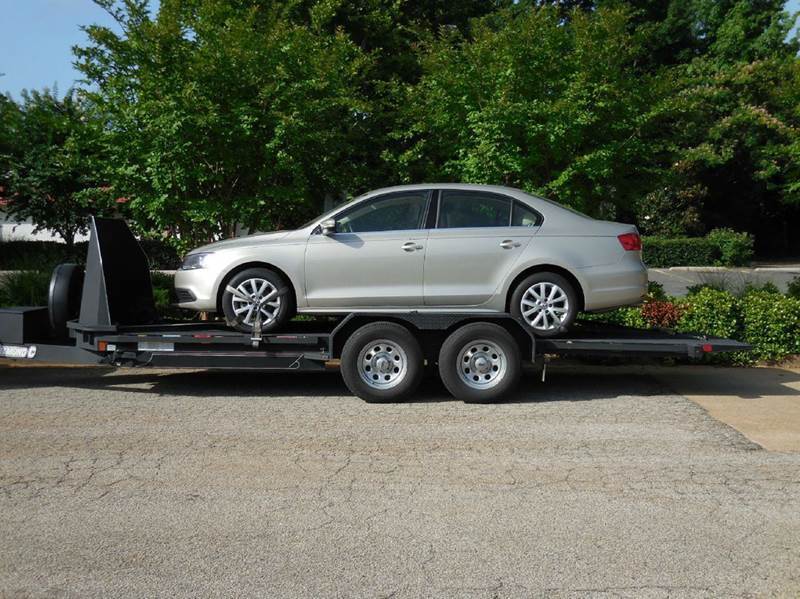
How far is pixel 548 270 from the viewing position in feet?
27.4

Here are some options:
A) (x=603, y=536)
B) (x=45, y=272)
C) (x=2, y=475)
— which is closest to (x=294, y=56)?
(x=45, y=272)

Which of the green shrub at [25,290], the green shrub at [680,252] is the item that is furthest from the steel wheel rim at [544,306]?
the green shrub at [680,252]

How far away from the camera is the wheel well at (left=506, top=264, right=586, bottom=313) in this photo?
8336 mm

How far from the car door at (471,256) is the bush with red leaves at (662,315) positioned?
3066 mm

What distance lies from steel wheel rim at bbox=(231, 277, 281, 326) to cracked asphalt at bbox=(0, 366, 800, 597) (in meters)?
0.86

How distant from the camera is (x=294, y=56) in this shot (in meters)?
11.7

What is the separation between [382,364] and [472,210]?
1808 millimetres

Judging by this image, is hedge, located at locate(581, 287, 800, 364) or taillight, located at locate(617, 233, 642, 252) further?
hedge, located at locate(581, 287, 800, 364)

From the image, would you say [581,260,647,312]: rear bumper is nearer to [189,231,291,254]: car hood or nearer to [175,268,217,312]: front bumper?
[189,231,291,254]: car hood

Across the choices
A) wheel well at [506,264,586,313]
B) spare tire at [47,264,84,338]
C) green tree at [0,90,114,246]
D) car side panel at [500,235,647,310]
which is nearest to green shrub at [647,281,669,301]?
car side panel at [500,235,647,310]

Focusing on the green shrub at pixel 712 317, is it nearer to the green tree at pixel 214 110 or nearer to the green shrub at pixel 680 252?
the green tree at pixel 214 110

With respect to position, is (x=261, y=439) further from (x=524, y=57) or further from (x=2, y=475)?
(x=524, y=57)

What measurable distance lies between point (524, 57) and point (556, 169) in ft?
5.46

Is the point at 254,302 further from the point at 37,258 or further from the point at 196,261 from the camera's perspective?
the point at 37,258
